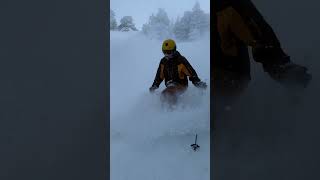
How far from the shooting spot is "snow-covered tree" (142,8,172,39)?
2.03m

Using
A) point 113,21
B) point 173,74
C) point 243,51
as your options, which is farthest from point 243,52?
point 113,21

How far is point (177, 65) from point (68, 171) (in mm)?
922

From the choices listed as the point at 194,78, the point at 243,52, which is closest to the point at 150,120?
the point at 194,78

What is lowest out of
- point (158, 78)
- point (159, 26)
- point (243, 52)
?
point (158, 78)

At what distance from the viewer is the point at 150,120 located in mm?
2035

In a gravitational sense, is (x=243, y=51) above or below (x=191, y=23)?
below

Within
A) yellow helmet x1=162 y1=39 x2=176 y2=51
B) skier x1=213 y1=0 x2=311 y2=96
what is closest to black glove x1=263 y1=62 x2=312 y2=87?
skier x1=213 y1=0 x2=311 y2=96

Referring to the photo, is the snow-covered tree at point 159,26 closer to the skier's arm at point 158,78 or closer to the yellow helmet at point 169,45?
the yellow helmet at point 169,45

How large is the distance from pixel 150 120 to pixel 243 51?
73 centimetres

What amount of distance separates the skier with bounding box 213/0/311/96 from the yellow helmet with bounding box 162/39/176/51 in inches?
10.7

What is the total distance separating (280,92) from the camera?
2070mm

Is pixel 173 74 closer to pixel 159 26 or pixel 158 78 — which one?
pixel 158 78

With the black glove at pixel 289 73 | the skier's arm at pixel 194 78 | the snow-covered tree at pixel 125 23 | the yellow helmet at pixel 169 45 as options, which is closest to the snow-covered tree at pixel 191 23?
the yellow helmet at pixel 169 45

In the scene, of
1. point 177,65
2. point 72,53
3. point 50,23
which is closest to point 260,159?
point 177,65
